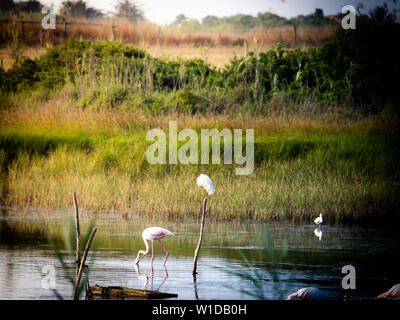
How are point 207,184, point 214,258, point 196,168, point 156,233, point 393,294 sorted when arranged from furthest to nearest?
point 196,168, point 207,184, point 214,258, point 156,233, point 393,294

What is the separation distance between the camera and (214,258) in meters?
10.4

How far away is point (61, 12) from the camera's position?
34594 millimetres

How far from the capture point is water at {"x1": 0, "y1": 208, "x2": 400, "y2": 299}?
336 inches

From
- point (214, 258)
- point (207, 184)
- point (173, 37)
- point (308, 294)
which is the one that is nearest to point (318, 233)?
point (207, 184)

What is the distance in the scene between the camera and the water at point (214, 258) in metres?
8.53

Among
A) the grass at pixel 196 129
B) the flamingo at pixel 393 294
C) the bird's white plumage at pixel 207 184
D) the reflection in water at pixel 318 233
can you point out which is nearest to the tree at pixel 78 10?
the grass at pixel 196 129

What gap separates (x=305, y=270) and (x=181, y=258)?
1745 millimetres

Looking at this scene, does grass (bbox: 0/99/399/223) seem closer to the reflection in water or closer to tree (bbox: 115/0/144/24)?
the reflection in water

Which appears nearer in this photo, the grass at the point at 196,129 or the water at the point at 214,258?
the water at the point at 214,258

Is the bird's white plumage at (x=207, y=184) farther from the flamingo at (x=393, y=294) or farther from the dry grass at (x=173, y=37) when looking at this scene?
the dry grass at (x=173, y=37)

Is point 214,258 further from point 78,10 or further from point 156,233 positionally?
point 78,10

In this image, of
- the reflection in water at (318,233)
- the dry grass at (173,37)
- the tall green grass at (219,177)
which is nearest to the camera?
the reflection in water at (318,233)

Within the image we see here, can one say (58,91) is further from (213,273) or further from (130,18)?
(213,273)

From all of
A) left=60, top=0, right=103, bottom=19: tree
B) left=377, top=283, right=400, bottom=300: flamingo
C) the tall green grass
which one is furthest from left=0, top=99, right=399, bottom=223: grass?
left=60, top=0, right=103, bottom=19: tree
